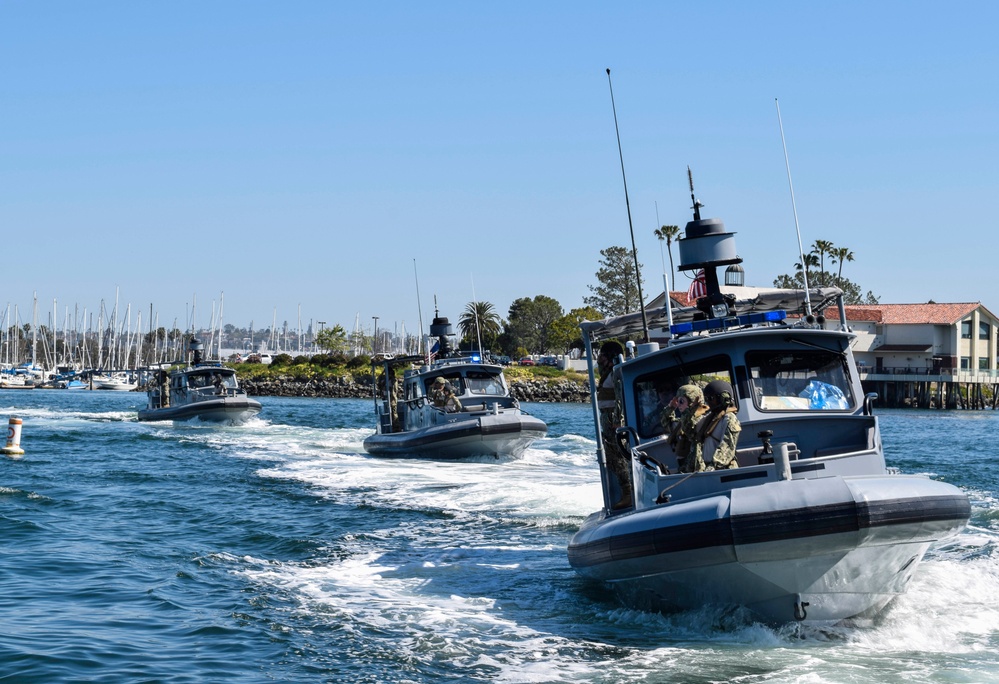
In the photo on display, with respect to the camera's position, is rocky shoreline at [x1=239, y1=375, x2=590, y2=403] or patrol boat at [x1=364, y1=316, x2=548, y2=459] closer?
patrol boat at [x1=364, y1=316, x2=548, y2=459]

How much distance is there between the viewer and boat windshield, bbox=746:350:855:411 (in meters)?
10.4

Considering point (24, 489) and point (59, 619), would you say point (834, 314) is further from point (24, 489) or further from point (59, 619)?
point (59, 619)

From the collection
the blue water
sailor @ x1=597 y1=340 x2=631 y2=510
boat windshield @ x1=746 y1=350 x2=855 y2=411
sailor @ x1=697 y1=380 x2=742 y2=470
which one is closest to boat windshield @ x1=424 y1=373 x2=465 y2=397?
the blue water

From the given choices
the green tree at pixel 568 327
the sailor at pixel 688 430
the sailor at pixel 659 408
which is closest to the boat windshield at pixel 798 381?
the sailor at pixel 688 430

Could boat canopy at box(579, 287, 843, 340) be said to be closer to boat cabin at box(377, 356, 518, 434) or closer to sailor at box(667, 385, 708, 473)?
sailor at box(667, 385, 708, 473)

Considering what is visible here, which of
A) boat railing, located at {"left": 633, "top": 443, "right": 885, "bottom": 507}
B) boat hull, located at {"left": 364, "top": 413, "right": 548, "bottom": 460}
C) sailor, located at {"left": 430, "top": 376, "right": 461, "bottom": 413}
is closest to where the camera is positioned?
boat railing, located at {"left": 633, "top": 443, "right": 885, "bottom": 507}

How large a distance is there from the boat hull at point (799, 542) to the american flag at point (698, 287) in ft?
12.0

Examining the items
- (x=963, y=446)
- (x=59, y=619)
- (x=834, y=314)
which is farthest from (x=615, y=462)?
(x=834, y=314)

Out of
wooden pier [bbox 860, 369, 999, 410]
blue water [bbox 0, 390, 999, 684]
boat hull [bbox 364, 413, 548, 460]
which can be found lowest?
→ wooden pier [bbox 860, 369, 999, 410]

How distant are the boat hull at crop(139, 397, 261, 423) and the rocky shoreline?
40.1 meters

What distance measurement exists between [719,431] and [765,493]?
1157 mm

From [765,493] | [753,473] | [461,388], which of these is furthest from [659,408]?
[461,388]

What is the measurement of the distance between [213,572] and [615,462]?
4.75 m

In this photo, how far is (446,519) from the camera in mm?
17203
